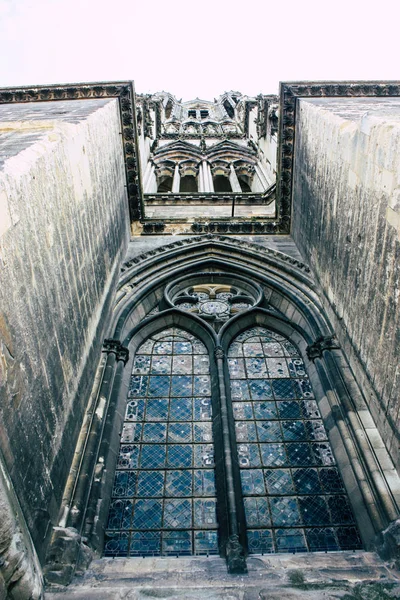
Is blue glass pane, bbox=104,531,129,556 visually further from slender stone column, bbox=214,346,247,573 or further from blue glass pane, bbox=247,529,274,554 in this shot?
blue glass pane, bbox=247,529,274,554

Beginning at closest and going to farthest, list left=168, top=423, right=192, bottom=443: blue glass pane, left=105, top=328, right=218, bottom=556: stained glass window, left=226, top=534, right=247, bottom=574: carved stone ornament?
left=226, top=534, right=247, bottom=574: carved stone ornament < left=105, top=328, right=218, bottom=556: stained glass window < left=168, top=423, right=192, bottom=443: blue glass pane

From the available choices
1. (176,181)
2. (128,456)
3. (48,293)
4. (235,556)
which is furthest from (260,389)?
(176,181)

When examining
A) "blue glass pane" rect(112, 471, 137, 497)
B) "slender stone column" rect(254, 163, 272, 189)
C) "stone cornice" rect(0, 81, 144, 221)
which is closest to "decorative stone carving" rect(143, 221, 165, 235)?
"stone cornice" rect(0, 81, 144, 221)

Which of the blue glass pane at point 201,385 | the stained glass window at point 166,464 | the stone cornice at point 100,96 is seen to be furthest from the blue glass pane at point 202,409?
the stone cornice at point 100,96

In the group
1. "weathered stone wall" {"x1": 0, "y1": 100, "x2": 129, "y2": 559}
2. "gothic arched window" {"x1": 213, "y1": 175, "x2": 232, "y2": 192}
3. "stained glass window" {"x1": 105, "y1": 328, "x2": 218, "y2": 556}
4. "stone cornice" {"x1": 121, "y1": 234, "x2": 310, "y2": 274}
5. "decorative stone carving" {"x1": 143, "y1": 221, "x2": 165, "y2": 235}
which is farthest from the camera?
"gothic arched window" {"x1": 213, "y1": 175, "x2": 232, "y2": 192}

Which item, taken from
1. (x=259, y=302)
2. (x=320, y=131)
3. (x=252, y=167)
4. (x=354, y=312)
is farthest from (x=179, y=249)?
(x=252, y=167)

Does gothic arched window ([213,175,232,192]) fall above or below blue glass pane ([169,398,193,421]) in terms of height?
above

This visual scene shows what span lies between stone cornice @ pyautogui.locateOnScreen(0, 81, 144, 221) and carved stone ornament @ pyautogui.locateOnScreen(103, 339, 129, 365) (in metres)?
4.45

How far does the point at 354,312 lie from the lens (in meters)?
6.51

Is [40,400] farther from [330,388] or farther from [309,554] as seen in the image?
[330,388]

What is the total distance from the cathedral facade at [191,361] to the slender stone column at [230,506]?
0.03 meters

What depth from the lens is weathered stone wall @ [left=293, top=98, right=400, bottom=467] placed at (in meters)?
5.24

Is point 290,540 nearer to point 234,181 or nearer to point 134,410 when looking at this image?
point 134,410

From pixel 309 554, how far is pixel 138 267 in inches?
230
